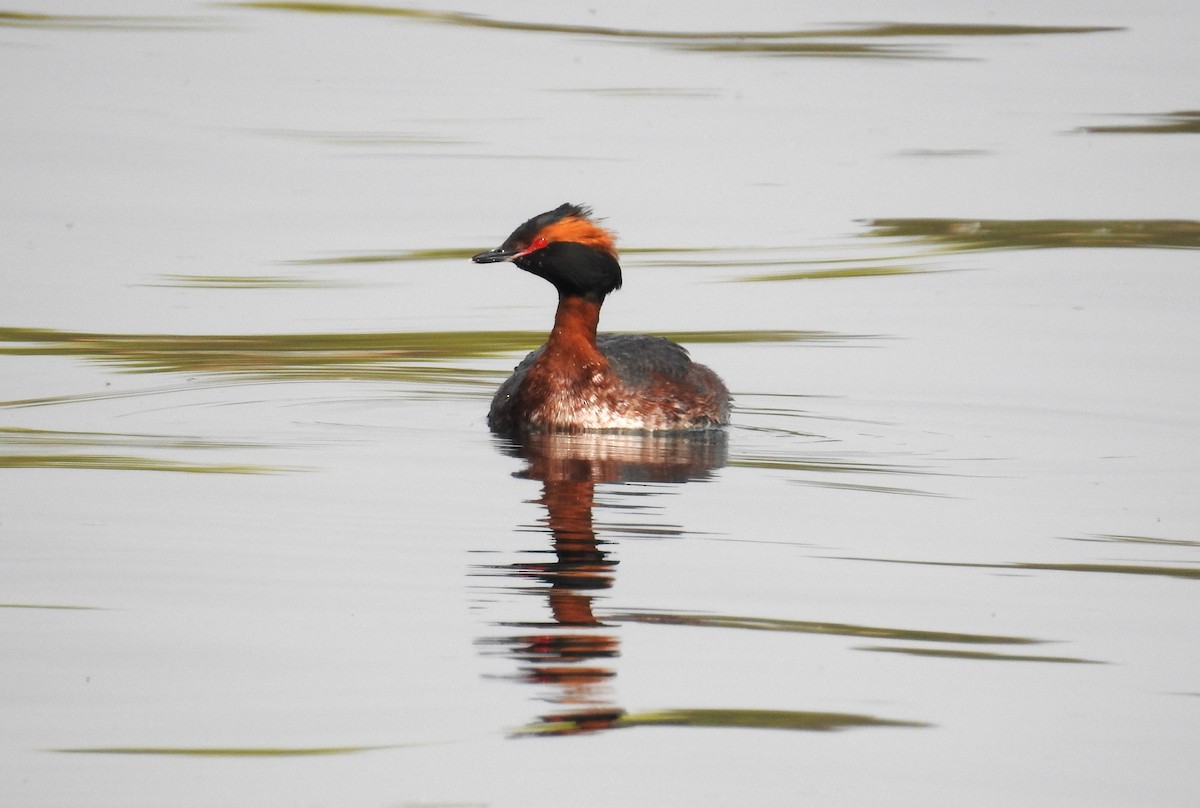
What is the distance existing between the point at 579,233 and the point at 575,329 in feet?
2.04

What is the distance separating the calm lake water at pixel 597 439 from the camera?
732 centimetres

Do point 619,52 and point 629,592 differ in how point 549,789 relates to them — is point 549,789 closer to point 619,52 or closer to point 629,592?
point 629,592

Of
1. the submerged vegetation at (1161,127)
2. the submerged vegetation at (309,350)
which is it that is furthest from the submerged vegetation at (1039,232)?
the submerged vegetation at (1161,127)

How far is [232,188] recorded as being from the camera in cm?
2342

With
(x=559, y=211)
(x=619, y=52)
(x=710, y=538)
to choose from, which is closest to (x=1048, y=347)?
(x=559, y=211)

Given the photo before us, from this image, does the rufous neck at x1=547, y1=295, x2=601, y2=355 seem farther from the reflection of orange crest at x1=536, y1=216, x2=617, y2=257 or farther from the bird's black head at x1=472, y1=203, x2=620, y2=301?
the reflection of orange crest at x1=536, y1=216, x2=617, y2=257

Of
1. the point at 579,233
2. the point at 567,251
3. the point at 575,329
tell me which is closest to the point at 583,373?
the point at 575,329

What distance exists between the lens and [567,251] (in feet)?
46.2

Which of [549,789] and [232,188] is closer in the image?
[549,789]

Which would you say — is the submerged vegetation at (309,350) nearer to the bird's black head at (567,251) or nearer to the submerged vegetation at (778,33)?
the bird's black head at (567,251)

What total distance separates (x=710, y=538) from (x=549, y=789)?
11.4 ft

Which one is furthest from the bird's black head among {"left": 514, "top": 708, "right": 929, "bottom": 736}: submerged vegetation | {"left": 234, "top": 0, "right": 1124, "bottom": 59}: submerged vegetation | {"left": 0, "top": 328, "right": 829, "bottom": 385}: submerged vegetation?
{"left": 234, "top": 0, "right": 1124, "bottom": 59}: submerged vegetation

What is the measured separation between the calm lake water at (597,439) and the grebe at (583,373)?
13.2 inches

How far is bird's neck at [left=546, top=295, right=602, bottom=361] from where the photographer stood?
14117mm
